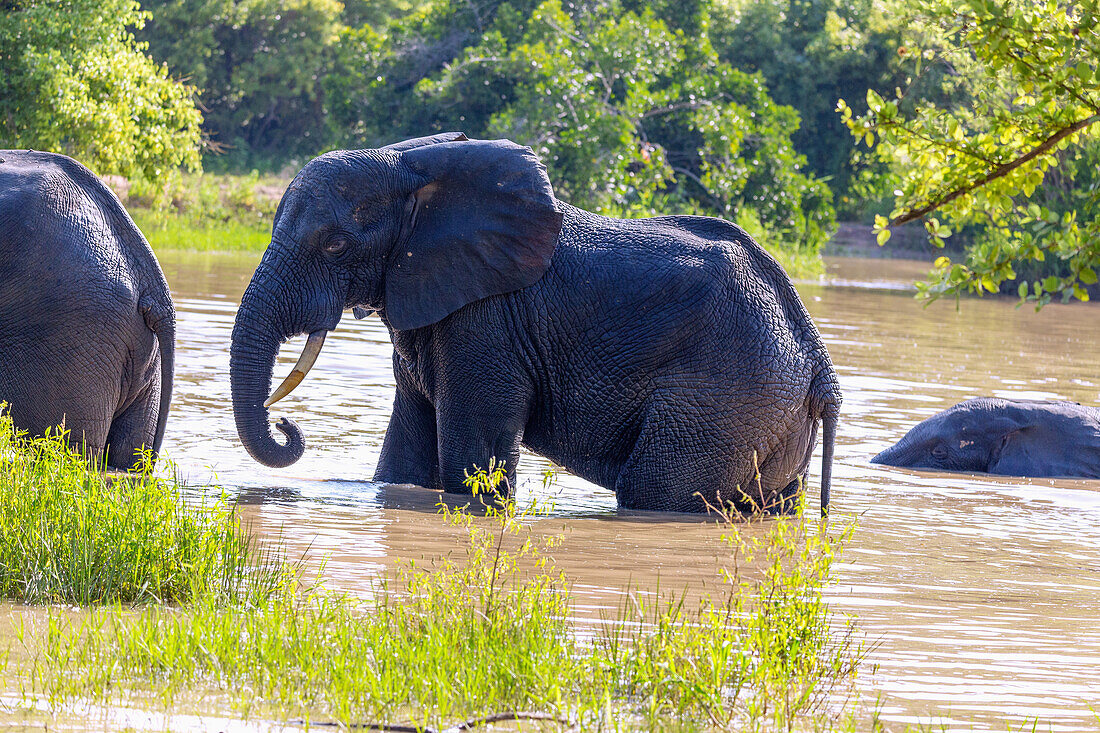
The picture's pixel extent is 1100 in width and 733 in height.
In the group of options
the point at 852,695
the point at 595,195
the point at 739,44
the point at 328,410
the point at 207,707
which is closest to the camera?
the point at 207,707

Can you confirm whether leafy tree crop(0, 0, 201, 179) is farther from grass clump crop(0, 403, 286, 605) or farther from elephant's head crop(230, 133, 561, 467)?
grass clump crop(0, 403, 286, 605)

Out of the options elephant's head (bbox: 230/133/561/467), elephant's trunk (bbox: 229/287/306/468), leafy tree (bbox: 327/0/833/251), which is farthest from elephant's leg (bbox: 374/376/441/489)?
leafy tree (bbox: 327/0/833/251)

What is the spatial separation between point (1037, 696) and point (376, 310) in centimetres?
397

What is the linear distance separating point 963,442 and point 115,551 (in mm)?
6311

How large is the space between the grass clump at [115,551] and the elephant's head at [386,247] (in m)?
1.69

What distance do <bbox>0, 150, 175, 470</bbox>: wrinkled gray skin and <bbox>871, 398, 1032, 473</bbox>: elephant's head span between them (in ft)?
16.2

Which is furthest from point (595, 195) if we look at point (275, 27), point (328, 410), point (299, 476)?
point (275, 27)

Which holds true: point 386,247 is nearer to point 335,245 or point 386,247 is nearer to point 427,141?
point 335,245

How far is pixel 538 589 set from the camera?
4332 mm

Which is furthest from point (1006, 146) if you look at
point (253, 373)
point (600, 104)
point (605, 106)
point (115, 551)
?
point (605, 106)

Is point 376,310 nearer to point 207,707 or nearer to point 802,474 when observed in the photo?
point 802,474

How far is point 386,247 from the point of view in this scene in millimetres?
7043

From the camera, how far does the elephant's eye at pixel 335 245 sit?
268 inches

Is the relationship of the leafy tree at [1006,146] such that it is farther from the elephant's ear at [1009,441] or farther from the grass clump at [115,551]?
the elephant's ear at [1009,441]
